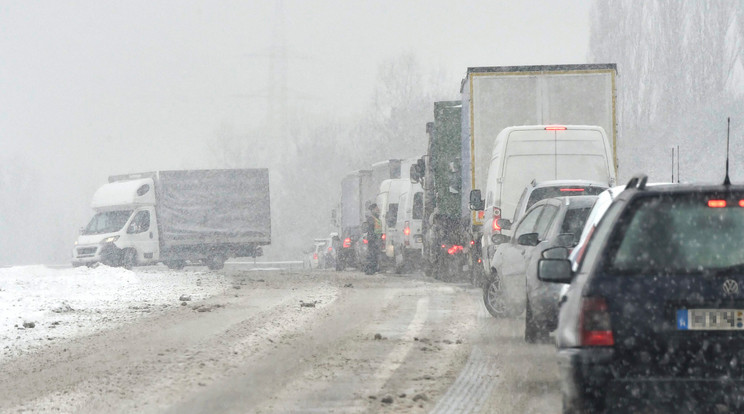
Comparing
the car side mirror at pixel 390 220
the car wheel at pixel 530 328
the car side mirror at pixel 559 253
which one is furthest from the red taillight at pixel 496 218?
the car side mirror at pixel 390 220

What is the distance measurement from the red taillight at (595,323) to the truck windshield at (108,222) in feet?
118

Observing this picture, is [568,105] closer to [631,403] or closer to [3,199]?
[631,403]

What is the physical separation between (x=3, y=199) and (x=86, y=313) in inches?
4555

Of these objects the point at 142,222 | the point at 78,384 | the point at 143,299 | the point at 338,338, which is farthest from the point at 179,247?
the point at 78,384

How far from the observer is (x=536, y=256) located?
489 inches

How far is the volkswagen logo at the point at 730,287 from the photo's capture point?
6.01 meters

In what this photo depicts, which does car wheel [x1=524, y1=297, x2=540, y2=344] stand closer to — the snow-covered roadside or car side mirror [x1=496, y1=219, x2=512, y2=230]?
the snow-covered roadside

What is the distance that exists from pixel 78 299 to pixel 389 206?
14.9m

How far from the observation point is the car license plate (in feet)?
19.6

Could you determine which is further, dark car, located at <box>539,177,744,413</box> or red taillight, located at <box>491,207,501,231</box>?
red taillight, located at <box>491,207,501,231</box>

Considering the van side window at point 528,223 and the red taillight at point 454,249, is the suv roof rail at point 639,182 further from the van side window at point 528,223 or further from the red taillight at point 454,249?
the red taillight at point 454,249

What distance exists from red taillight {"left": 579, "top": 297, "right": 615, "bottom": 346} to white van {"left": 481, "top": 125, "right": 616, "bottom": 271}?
13.4m

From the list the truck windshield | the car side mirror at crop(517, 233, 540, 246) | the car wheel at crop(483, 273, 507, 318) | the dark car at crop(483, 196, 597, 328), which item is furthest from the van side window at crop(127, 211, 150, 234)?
the car side mirror at crop(517, 233, 540, 246)

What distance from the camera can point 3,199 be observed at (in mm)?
129000
